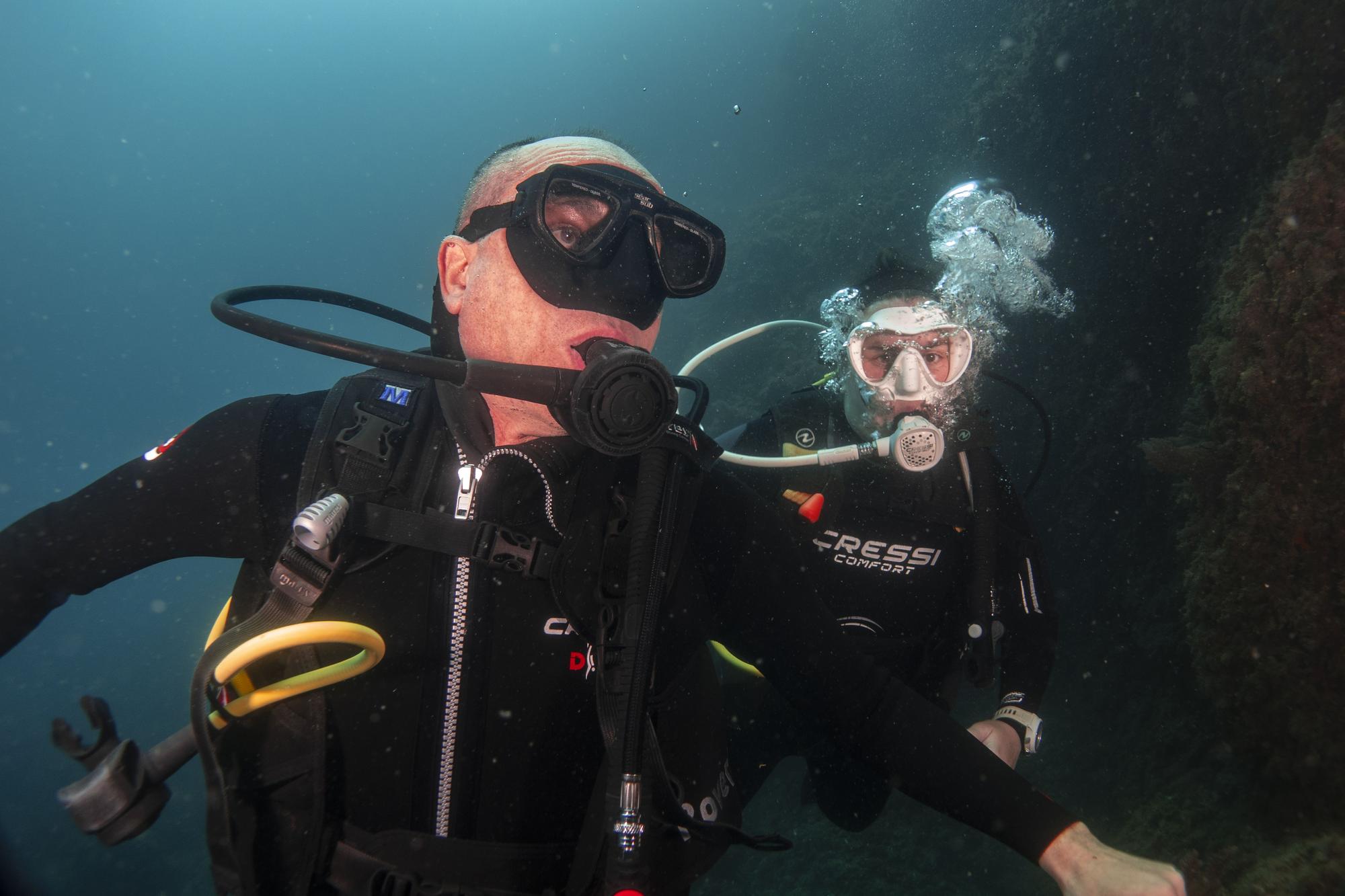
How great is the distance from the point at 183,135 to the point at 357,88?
1148 inches

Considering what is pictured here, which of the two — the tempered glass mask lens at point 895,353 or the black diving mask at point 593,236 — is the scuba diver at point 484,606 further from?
the tempered glass mask lens at point 895,353

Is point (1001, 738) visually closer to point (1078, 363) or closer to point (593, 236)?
point (593, 236)

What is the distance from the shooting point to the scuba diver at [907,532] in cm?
378

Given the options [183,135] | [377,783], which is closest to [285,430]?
[377,783]

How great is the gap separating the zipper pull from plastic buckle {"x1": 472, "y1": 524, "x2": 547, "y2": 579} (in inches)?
3.0

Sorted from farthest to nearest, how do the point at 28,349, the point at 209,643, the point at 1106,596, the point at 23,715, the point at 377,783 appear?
the point at 28,349, the point at 23,715, the point at 1106,596, the point at 377,783, the point at 209,643

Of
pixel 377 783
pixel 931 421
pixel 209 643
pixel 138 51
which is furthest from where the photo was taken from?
pixel 138 51

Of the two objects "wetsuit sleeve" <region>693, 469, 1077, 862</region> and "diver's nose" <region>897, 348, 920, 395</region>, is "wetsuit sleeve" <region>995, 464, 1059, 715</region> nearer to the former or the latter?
"diver's nose" <region>897, 348, 920, 395</region>

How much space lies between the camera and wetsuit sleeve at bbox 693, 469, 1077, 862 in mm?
1754

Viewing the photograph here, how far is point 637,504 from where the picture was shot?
1.65 metres

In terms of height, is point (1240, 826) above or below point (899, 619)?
below

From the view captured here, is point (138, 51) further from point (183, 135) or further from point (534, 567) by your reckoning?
point (534, 567)

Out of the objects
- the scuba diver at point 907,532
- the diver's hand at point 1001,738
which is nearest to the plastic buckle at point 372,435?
the scuba diver at point 907,532

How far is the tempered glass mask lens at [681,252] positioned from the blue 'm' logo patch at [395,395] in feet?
2.85
